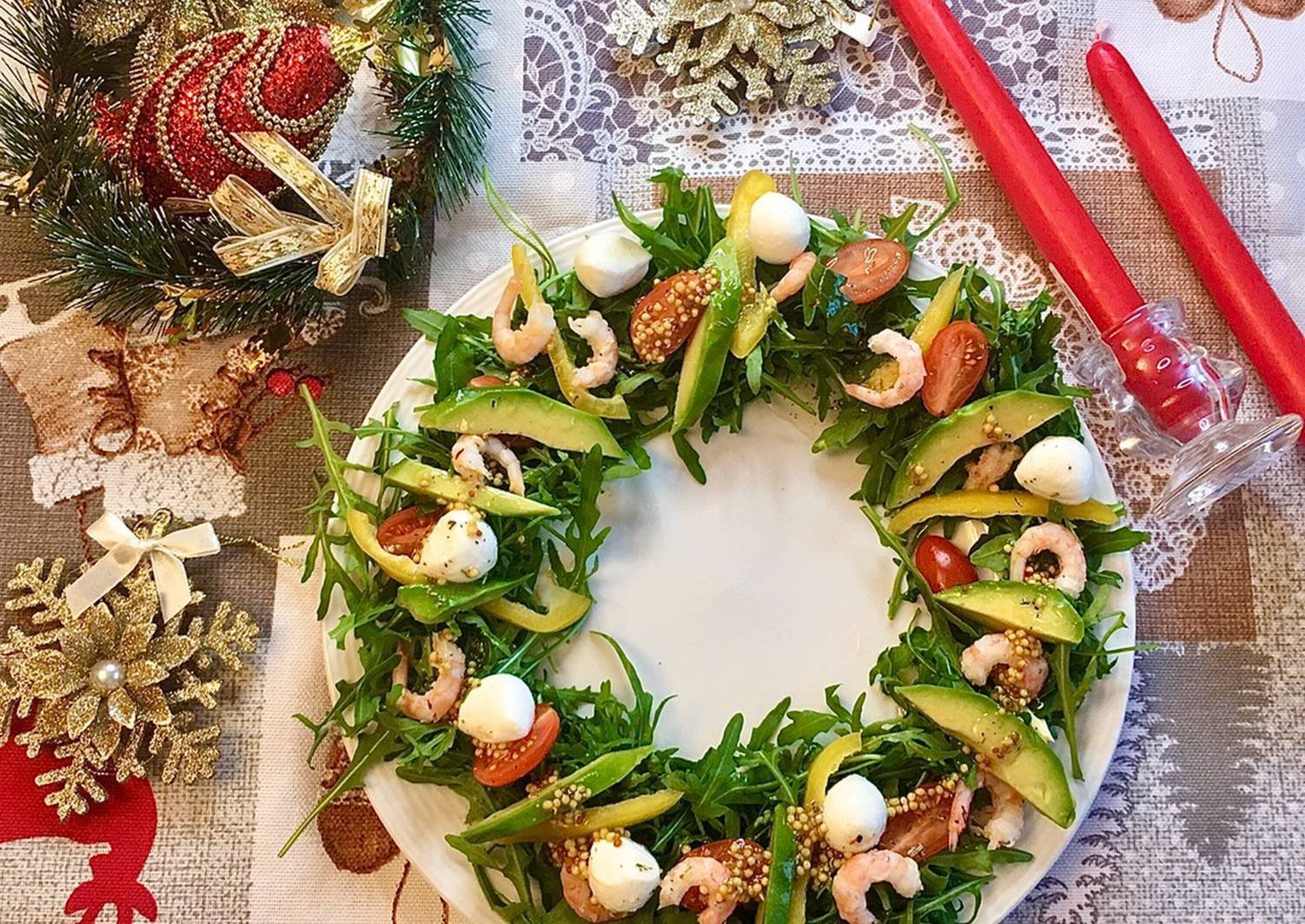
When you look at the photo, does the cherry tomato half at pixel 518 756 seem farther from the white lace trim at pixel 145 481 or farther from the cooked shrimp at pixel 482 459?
the white lace trim at pixel 145 481

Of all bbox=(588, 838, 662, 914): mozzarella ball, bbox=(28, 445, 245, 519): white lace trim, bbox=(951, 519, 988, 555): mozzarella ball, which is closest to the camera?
bbox=(588, 838, 662, 914): mozzarella ball

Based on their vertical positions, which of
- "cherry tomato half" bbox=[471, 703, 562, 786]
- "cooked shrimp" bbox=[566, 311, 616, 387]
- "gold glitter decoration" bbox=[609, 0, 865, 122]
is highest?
"gold glitter decoration" bbox=[609, 0, 865, 122]

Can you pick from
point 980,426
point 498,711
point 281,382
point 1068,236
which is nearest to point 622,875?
point 498,711

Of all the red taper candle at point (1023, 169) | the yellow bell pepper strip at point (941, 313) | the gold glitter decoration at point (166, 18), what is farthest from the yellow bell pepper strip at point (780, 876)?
the gold glitter decoration at point (166, 18)

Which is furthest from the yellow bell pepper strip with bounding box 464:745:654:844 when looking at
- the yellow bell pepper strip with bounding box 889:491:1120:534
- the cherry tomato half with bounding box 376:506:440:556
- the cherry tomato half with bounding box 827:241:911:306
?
the cherry tomato half with bounding box 827:241:911:306

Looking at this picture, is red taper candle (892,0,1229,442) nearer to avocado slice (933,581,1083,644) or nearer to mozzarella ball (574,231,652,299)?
avocado slice (933,581,1083,644)
